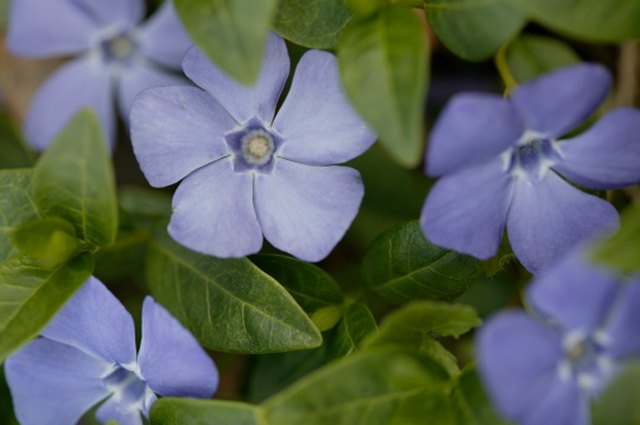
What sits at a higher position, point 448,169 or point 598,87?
point 598,87

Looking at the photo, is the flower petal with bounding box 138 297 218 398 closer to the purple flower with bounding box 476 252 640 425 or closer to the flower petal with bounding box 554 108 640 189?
the purple flower with bounding box 476 252 640 425

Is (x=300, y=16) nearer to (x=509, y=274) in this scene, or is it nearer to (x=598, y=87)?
(x=598, y=87)

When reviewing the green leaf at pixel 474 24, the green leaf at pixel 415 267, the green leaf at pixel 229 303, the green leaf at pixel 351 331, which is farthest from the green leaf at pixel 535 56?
the green leaf at pixel 229 303

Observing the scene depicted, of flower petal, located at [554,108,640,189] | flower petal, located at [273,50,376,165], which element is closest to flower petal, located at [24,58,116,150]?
flower petal, located at [273,50,376,165]

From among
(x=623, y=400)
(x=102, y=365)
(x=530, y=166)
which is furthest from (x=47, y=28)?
(x=623, y=400)

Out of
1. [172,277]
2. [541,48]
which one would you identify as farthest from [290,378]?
[541,48]

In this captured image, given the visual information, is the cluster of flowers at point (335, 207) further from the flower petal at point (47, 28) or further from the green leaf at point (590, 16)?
the flower petal at point (47, 28)
